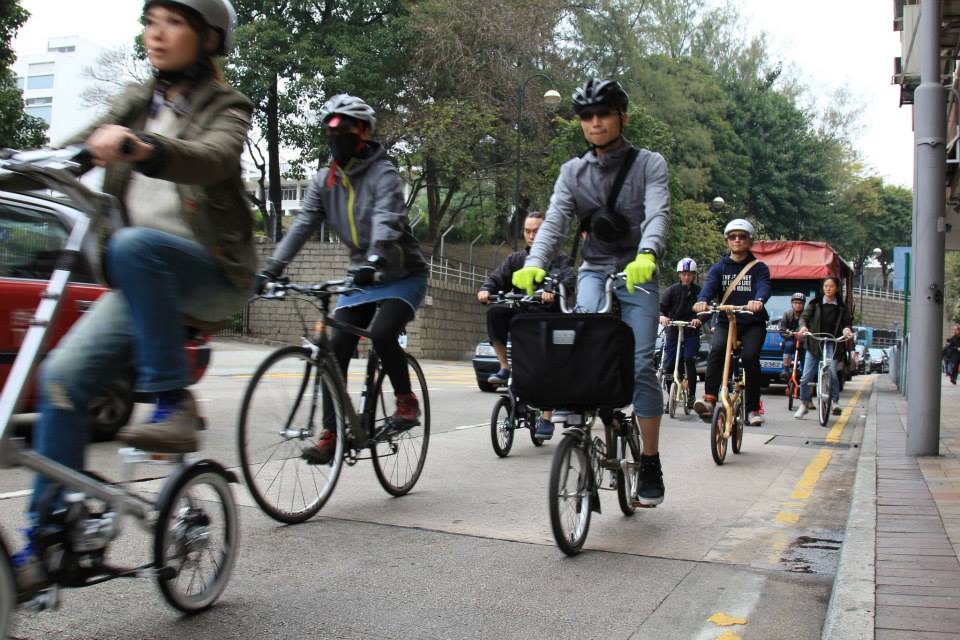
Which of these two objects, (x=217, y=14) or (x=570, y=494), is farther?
(x=570, y=494)

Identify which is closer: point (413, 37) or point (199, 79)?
point (199, 79)

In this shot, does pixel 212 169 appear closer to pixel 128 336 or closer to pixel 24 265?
pixel 128 336

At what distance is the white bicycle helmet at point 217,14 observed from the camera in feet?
9.45

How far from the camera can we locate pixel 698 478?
22.2ft

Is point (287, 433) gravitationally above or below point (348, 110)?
below

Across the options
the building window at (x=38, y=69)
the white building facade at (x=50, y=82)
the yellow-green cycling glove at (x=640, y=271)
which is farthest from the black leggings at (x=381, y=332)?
the building window at (x=38, y=69)

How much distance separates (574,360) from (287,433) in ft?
4.53

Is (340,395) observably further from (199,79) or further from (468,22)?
(468,22)

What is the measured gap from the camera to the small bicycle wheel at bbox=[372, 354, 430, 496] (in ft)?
16.8

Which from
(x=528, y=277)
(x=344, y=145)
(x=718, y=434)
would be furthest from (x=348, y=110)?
(x=718, y=434)

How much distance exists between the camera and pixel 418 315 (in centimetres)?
3353

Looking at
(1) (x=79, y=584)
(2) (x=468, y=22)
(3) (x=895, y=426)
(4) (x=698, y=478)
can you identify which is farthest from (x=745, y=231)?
(2) (x=468, y=22)

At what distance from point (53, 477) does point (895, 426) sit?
9897 mm

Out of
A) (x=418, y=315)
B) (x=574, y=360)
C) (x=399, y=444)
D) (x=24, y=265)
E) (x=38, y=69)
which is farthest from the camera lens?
(x=38, y=69)
